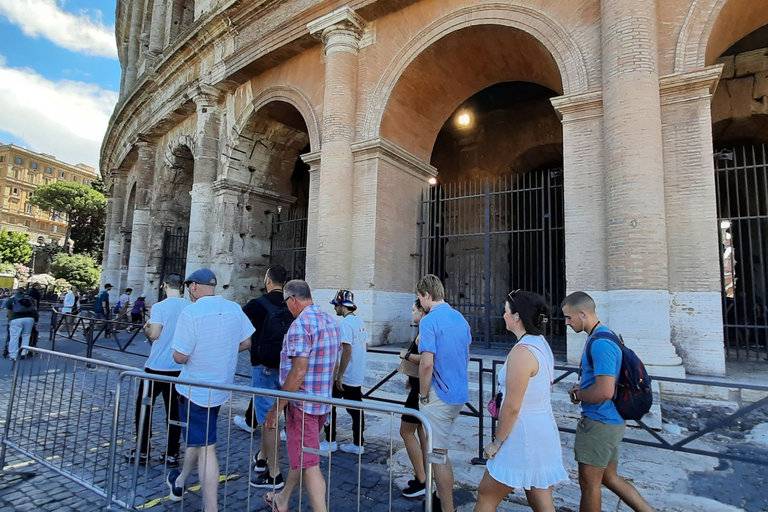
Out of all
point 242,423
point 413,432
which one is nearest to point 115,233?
point 242,423

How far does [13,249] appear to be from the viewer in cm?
4469

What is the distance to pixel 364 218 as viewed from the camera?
8773mm

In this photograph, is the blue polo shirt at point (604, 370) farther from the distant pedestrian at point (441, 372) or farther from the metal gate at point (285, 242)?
the metal gate at point (285, 242)

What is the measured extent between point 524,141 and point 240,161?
8.33 metres

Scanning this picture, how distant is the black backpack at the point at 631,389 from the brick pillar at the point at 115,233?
71.1 ft

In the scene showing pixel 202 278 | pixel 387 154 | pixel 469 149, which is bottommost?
pixel 202 278

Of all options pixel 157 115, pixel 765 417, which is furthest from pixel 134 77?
pixel 765 417

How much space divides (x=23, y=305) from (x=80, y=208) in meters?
35.6

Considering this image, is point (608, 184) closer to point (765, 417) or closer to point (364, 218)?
point (765, 417)

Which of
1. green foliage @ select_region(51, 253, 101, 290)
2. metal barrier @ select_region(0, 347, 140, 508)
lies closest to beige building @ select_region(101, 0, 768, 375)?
metal barrier @ select_region(0, 347, 140, 508)

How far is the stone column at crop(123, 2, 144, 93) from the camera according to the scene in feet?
69.6

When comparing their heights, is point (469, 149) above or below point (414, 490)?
above

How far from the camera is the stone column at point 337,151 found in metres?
8.73

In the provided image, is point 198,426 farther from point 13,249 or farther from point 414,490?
point 13,249
